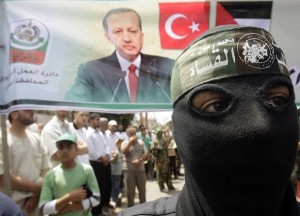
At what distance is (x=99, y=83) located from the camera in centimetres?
260

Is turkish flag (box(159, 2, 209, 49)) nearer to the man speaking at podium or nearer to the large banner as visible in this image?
the large banner

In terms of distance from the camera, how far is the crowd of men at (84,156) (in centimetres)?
341

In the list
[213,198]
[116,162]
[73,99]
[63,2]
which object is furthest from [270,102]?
[116,162]

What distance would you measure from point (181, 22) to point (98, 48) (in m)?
0.57

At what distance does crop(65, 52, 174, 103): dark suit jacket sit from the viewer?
258 centimetres

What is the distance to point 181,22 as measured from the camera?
2580 millimetres

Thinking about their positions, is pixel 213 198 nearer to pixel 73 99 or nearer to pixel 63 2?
pixel 73 99

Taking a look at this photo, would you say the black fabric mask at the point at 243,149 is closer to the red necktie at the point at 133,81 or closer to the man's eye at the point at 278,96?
the man's eye at the point at 278,96

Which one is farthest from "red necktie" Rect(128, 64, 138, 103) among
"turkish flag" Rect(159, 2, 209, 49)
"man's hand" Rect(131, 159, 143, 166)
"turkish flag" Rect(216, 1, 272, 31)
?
"man's hand" Rect(131, 159, 143, 166)

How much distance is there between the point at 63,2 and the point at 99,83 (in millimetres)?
589

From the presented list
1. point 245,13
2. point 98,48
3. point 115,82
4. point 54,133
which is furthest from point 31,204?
point 245,13

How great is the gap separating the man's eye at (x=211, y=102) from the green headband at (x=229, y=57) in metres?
0.04

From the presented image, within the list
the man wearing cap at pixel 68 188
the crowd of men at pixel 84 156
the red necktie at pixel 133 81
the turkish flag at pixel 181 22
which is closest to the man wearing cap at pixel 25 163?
the crowd of men at pixel 84 156

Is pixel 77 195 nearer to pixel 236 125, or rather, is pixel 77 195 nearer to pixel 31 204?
pixel 31 204
